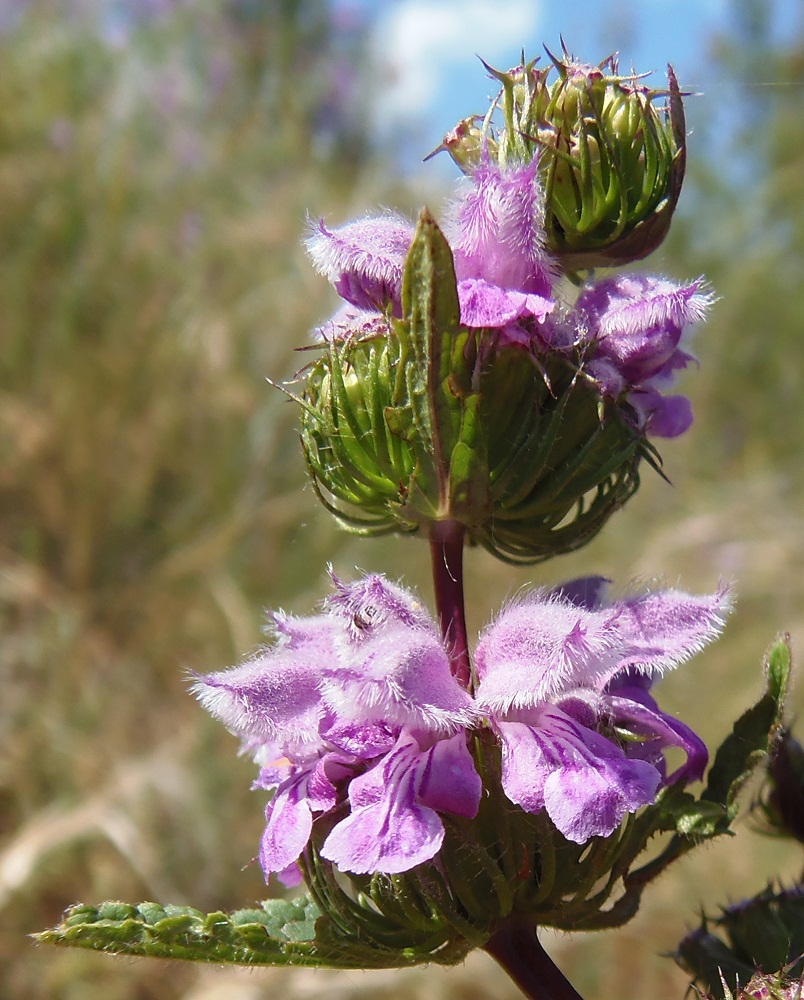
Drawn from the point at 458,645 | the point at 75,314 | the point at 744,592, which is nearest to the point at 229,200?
the point at 75,314

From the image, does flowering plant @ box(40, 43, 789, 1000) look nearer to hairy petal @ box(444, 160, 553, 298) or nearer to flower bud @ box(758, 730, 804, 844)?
hairy petal @ box(444, 160, 553, 298)

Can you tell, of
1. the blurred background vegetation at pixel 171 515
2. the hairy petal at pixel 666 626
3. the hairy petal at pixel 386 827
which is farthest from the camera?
the blurred background vegetation at pixel 171 515

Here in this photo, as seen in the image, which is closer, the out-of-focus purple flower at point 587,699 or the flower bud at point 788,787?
the out-of-focus purple flower at point 587,699

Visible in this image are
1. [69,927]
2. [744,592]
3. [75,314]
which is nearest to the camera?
[69,927]

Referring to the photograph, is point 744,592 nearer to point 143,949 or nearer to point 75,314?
point 75,314

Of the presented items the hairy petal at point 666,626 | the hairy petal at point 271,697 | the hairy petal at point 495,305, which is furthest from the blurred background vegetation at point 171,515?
the hairy petal at point 495,305

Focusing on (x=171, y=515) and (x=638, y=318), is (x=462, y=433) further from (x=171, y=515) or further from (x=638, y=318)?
(x=171, y=515)

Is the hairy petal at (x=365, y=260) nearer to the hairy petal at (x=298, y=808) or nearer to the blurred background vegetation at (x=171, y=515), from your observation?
the hairy petal at (x=298, y=808)
